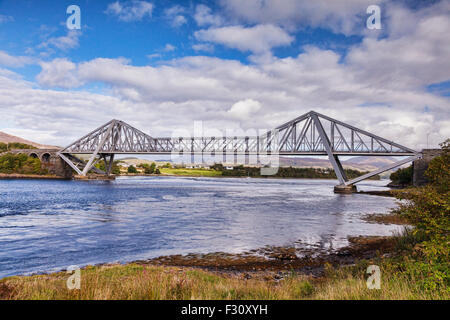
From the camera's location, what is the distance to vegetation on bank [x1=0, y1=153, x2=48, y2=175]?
109 metres

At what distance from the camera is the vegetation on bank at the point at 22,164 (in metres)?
109

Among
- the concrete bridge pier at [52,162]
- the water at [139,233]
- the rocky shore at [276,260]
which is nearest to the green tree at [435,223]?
the rocky shore at [276,260]

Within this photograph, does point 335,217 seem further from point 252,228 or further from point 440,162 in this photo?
point 440,162

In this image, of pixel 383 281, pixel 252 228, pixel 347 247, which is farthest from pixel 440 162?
pixel 252 228

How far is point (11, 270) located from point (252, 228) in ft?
52.7

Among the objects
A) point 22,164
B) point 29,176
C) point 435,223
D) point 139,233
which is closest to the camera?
point 435,223

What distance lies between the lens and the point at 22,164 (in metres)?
110

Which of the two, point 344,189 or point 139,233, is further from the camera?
point 344,189

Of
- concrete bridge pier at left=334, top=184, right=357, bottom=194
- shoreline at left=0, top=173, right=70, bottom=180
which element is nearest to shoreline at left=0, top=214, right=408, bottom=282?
concrete bridge pier at left=334, top=184, right=357, bottom=194

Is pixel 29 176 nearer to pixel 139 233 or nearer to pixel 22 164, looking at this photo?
pixel 22 164

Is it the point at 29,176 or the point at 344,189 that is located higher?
the point at 29,176

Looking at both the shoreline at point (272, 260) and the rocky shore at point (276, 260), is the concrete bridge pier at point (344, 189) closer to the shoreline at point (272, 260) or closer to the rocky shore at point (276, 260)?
the shoreline at point (272, 260)

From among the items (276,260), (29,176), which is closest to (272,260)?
(276,260)

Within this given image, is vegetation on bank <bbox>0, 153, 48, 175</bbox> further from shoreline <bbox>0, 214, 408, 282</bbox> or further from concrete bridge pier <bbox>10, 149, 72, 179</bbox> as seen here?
shoreline <bbox>0, 214, 408, 282</bbox>
